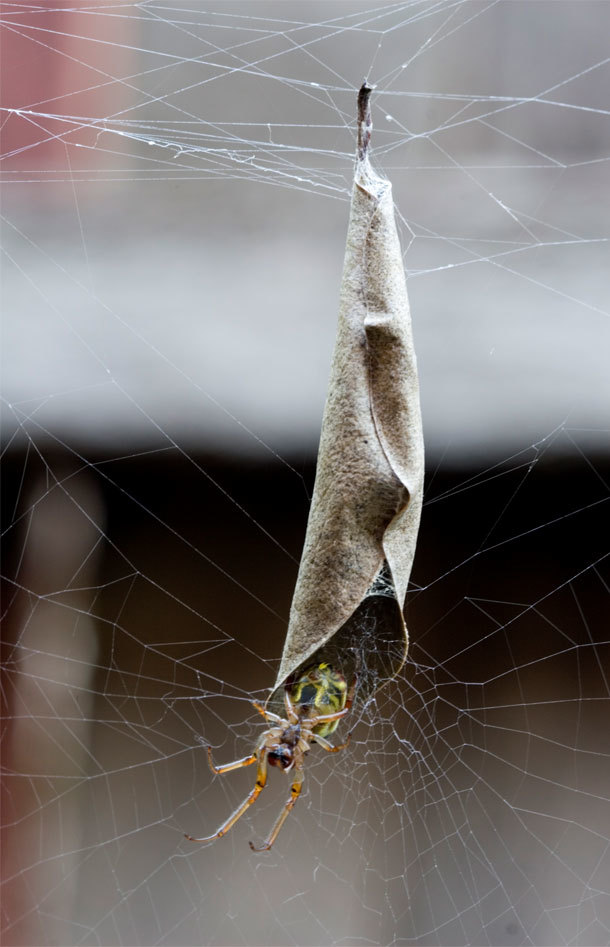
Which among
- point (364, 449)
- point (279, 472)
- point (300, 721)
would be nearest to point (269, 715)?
point (300, 721)

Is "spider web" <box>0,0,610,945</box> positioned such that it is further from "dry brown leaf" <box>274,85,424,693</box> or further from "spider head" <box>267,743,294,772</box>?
"dry brown leaf" <box>274,85,424,693</box>

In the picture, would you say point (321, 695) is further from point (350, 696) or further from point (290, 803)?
point (290, 803)

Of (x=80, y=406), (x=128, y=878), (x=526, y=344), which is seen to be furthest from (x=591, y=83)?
(x=128, y=878)

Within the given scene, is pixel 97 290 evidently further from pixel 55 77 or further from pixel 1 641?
pixel 1 641

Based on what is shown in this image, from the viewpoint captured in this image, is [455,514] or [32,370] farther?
[32,370]

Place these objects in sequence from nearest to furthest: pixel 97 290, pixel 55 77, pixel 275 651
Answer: pixel 55 77, pixel 275 651, pixel 97 290

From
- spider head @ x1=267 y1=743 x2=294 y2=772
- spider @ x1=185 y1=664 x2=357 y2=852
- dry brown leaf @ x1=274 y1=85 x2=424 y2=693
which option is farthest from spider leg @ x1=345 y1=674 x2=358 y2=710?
dry brown leaf @ x1=274 y1=85 x2=424 y2=693

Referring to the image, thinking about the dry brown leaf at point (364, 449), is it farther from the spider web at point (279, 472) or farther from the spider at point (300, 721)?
the spider web at point (279, 472)
